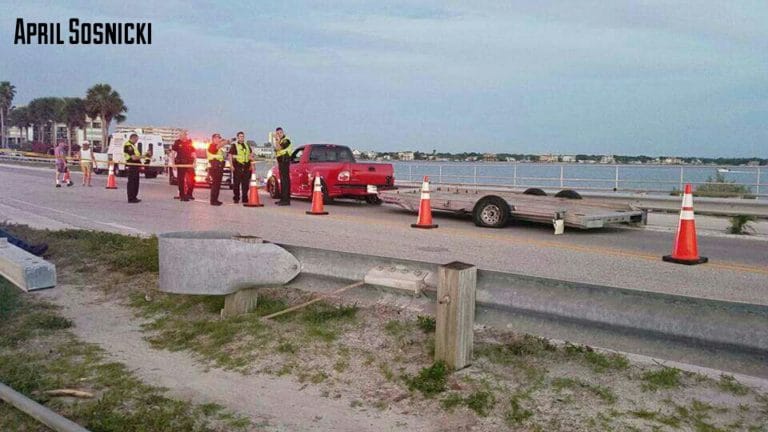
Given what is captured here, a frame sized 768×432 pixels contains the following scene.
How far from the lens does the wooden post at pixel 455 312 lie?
457cm

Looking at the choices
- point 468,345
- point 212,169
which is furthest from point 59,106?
point 468,345

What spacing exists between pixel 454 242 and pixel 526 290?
6801mm

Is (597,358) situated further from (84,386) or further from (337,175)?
(337,175)

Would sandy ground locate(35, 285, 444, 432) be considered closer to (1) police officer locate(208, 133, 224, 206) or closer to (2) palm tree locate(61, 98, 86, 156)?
(1) police officer locate(208, 133, 224, 206)

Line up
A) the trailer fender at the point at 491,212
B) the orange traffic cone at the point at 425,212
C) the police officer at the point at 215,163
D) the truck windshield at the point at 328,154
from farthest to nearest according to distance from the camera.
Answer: the truck windshield at the point at 328,154 < the police officer at the point at 215,163 < the orange traffic cone at the point at 425,212 < the trailer fender at the point at 491,212

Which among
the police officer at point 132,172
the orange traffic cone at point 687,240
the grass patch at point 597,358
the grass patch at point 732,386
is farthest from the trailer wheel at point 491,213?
the police officer at point 132,172

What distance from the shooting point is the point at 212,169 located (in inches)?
712

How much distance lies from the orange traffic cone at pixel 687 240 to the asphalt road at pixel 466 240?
0.56 feet

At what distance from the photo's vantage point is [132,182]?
61.1 ft

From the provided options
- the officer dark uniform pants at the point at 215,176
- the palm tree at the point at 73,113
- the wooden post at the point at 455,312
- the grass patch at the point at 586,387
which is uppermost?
the palm tree at the point at 73,113

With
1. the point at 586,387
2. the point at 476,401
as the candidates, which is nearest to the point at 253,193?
the point at 476,401

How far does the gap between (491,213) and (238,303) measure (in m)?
8.17

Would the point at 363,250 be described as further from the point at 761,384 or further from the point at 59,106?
the point at 59,106

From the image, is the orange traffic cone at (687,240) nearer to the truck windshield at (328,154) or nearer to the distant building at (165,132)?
the truck windshield at (328,154)
